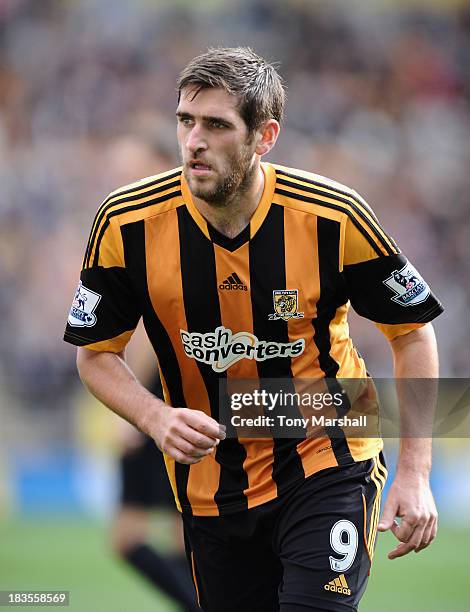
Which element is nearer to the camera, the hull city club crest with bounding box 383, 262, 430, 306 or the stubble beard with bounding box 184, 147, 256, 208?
the stubble beard with bounding box 184, 147, 256, 208

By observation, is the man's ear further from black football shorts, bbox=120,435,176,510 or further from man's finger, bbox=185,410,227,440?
black football shorts, bbox=120,435,176,510

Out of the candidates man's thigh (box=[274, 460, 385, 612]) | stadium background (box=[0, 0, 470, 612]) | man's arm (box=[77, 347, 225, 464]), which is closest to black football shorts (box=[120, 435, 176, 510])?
man's arm (box=[77, 347, 225, 464])

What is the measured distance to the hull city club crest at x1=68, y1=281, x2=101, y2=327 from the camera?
3.48 m

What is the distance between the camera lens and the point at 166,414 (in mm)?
3135

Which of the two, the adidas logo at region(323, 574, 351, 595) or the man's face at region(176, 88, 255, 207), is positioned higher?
the man's face at region(176, 88, 255, 207)

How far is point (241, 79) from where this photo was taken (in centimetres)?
336

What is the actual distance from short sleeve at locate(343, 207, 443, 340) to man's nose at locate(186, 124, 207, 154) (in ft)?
1.74

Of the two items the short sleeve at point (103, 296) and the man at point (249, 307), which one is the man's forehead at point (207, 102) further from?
the short sleeve at point (103, 296)

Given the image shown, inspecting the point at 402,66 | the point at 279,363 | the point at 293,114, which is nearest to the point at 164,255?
the point at 279,363

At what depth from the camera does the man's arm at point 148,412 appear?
300 cm

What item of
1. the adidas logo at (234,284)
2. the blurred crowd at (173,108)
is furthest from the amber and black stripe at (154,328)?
the blurred crowd at (173,108)

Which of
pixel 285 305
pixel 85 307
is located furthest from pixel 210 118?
pixel 85 307

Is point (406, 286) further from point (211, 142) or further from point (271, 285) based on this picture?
point (211, 142)

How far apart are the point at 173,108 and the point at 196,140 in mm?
9201
